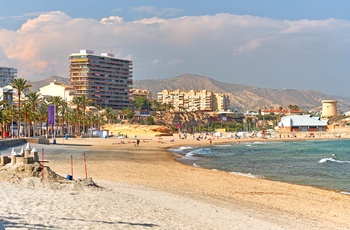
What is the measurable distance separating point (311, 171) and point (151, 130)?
9194 cm

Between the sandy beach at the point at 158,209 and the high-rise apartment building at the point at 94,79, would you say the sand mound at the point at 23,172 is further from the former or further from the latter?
the high-rise apartment building at the point at 94,79

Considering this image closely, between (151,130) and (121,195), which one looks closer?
(121,195)

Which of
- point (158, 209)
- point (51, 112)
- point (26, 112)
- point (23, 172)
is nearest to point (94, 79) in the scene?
point (26, 112)

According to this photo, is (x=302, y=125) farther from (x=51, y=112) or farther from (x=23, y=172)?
(x=23, y=172)

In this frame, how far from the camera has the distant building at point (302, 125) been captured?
179750 mm

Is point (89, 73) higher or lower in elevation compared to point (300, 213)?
higher

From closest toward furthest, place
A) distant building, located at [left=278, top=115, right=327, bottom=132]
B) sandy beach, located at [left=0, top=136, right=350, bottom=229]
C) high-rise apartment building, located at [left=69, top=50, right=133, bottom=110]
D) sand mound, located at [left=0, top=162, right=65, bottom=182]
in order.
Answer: sandy beach, located at [left=0, top=136, right=350, bottom=229], sand mound, located at [left=0, top=162, right=65, bottom=182], distant building, located at [left=278, top=115, right=327, bottom=132], high-rise apartment building, located at [left=69, top=50, right=133, bottom=110]

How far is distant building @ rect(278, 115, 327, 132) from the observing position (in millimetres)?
179750

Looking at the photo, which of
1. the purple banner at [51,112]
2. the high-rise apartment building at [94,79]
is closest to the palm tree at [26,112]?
the purple banner at [51,112]

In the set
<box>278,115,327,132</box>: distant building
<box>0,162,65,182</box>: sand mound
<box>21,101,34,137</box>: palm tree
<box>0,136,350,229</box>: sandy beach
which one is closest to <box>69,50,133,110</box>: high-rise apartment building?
<box>278,115,327,132</box>: distant building

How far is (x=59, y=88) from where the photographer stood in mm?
176500

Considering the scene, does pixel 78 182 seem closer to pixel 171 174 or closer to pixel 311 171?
pixel 171 174

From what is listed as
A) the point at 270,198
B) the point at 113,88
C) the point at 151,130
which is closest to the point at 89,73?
the point at 113,88

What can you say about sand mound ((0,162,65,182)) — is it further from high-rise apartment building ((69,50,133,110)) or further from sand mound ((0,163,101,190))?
high-rise apartment building ((69,50,133,110))
